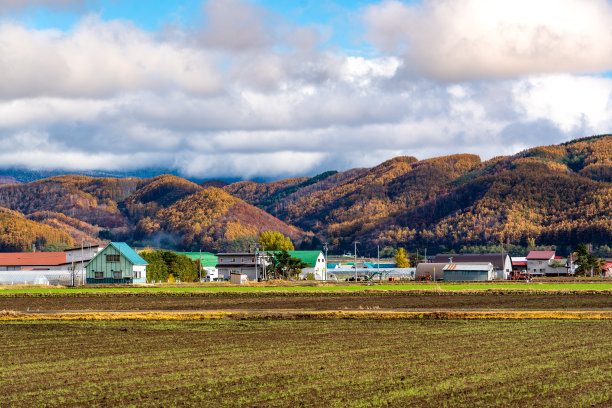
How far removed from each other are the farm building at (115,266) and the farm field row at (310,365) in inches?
2983

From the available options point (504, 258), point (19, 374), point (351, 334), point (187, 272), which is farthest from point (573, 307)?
point (504, 258)

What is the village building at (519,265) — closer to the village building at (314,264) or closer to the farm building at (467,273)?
the farm building at (467,273)

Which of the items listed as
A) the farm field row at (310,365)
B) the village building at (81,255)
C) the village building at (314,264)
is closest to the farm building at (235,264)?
the village building at (314,264)

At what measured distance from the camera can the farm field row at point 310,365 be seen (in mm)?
18734

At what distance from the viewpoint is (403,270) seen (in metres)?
159

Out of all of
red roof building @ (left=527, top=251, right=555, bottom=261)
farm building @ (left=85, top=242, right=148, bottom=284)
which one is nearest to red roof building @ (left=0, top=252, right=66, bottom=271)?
farm building @ (left=85, top=242, right=148, bottom=284)

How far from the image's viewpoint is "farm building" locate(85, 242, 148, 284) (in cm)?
11131

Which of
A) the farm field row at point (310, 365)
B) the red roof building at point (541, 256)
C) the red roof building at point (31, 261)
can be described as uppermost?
the red roof building at point (31, 261)

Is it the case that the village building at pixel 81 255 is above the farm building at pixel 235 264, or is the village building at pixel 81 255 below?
above

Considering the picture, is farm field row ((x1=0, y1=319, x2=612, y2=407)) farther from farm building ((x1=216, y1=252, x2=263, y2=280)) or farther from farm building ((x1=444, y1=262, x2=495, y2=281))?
farm building ((x1=216, y1=252, x2=263, y2=280))

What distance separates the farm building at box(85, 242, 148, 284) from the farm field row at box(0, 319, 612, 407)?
75.8 metres

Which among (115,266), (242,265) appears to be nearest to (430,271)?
(242,265)

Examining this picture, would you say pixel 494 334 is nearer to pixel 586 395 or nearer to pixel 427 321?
pixel 427 321

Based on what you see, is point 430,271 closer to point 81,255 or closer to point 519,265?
point 519,265
